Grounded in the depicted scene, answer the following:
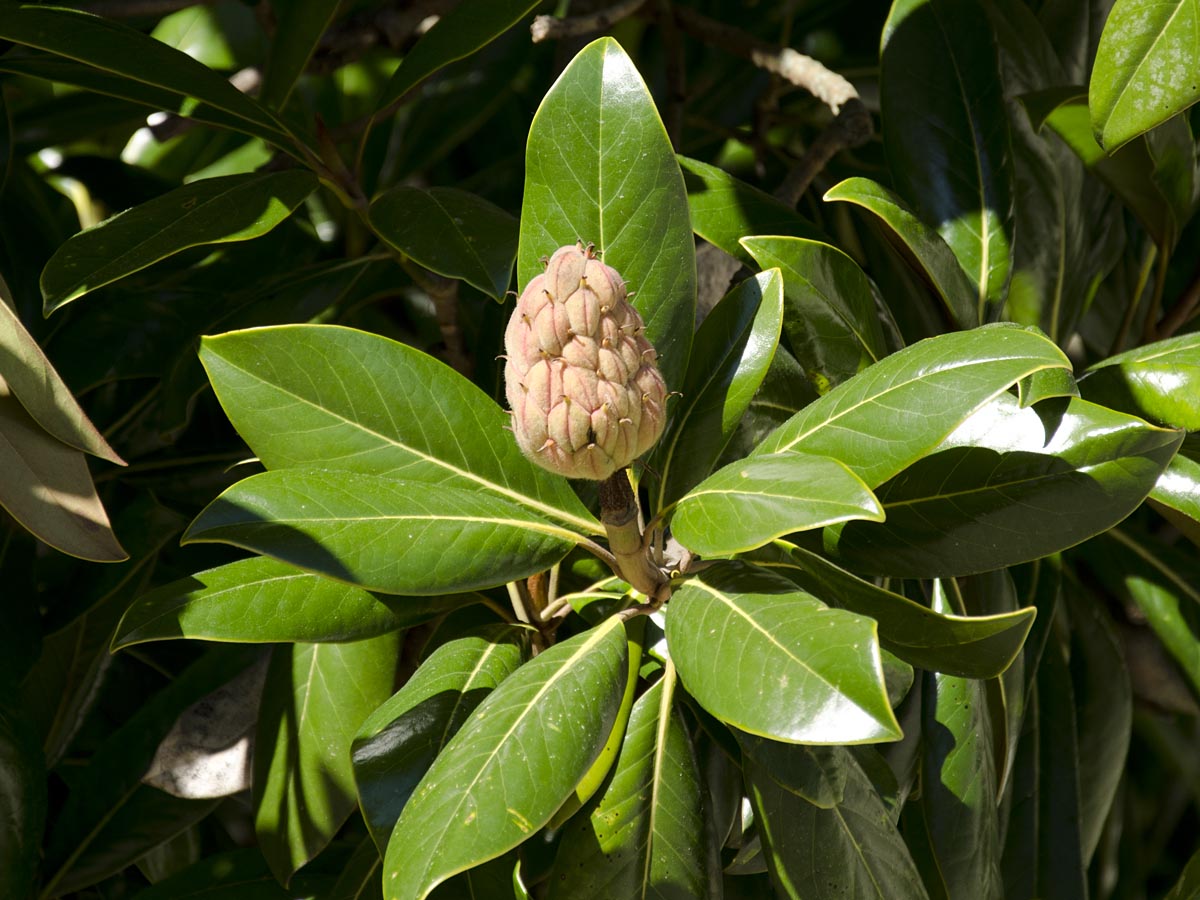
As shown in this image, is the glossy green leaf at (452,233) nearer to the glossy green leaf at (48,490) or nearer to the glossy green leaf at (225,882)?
the glossy green leaf at (48,490)

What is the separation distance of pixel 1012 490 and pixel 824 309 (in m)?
0.27

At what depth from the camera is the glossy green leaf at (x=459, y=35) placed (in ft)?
4.65

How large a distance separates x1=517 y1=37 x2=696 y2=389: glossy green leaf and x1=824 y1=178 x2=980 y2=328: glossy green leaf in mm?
169

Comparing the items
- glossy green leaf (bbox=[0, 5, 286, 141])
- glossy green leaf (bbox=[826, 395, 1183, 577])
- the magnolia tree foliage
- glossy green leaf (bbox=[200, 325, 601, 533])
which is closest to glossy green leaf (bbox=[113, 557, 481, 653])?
the magnolia tree foliage

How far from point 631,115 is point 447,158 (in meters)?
1.33

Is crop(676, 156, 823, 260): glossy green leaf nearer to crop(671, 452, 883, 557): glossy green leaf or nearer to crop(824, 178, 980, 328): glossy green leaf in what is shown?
crop(824, 178, 980, 328): glossy green leaf

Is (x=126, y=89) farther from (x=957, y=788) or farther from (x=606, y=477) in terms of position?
(x=957, y=788)

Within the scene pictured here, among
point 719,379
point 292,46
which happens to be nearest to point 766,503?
point 719,379

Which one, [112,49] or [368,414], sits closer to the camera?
[368,414]

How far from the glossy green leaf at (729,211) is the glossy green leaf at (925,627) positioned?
451mm

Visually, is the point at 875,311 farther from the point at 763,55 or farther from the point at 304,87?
the point at 304,87

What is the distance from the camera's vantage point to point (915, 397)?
102cm

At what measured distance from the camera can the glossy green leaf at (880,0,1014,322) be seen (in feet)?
5.00

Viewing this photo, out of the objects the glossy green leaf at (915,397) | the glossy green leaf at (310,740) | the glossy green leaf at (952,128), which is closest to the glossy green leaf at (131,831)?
the glossy green leaf at (310,740)
